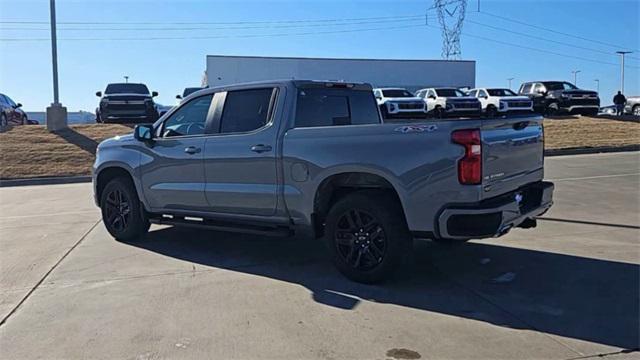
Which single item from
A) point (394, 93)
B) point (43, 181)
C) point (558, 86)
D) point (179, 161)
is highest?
Result: point (558, 86)

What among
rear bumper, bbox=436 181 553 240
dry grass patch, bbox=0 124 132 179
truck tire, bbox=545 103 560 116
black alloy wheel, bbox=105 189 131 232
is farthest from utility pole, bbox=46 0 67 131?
truck tire, bbox=545 103 560 116

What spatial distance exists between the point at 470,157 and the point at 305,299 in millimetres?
1873

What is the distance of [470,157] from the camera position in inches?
185

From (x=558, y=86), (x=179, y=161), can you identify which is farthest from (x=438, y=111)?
(x=179, y=161)

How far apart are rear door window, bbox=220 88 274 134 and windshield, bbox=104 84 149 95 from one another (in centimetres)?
1864

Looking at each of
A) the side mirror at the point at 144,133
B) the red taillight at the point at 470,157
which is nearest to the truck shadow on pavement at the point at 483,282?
the red taillight at the point at 470,157

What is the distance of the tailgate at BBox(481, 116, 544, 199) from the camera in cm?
484

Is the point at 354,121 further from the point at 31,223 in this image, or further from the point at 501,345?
the point at 31,223

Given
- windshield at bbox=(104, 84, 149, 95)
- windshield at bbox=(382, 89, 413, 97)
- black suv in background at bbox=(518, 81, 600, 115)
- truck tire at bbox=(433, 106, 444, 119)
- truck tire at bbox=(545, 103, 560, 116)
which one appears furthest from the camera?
truck tire at bbox=(545, 103, 560, 116)

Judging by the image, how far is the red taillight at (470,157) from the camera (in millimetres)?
4688

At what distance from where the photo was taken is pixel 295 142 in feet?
18.7

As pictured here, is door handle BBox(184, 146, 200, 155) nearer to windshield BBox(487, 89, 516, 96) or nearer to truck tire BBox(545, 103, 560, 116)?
windshield BBox(487, 89, 516, 96)

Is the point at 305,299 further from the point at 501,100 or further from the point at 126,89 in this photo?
the point at 501,100

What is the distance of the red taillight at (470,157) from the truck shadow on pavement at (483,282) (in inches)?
42.4
